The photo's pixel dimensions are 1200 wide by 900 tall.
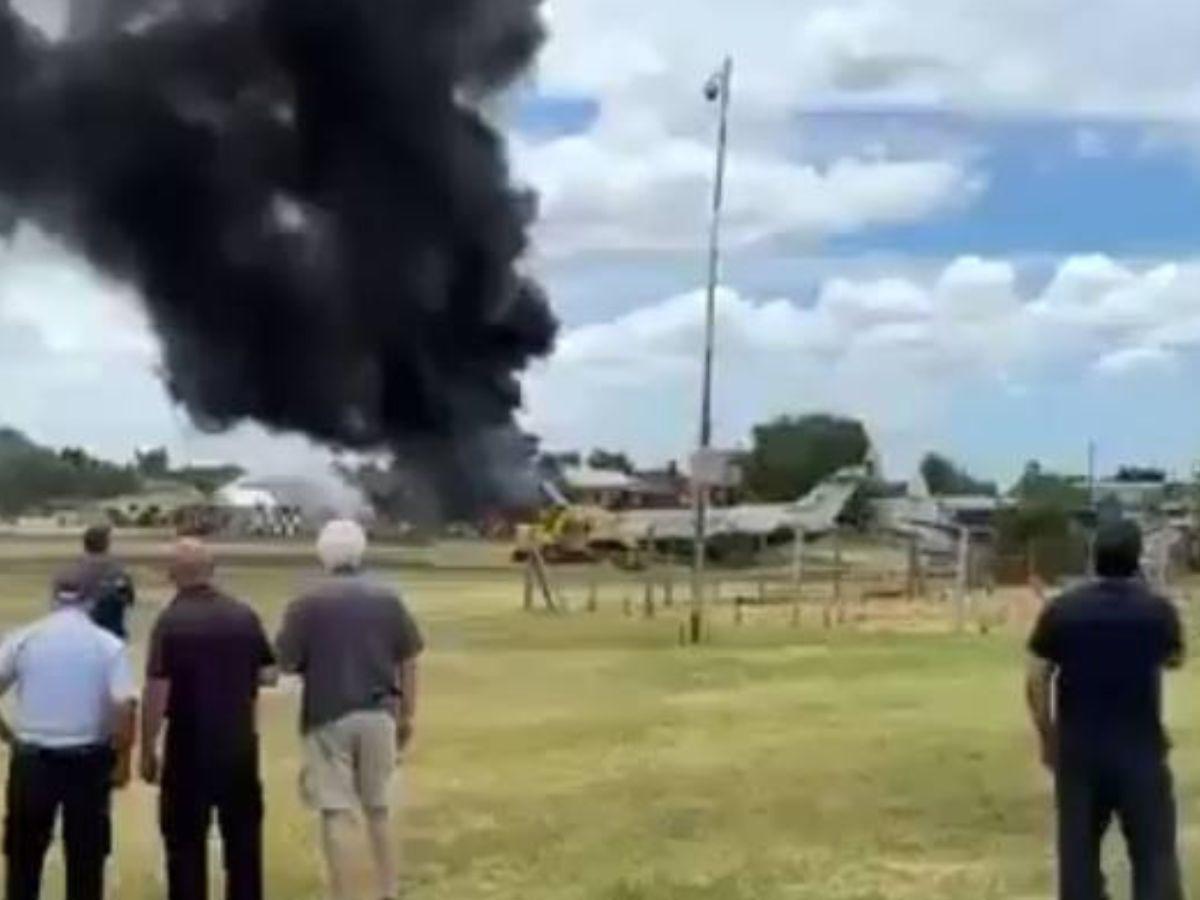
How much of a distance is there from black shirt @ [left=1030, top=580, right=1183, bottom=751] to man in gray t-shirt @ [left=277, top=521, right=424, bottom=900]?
2800mm

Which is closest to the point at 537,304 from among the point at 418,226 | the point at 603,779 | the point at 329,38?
the point at 418,226

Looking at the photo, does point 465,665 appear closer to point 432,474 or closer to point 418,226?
point 418,226

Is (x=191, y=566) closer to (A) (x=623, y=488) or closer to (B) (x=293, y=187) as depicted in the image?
(B) (x=293, y=187)

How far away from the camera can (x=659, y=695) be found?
27.8m

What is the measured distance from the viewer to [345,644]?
12.2 m

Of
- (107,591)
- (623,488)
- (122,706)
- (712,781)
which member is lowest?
(712,781)

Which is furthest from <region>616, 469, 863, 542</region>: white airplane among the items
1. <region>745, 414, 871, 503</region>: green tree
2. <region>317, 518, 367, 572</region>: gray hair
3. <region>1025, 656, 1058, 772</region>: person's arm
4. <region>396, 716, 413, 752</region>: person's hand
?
<region>1025, 656, 1058, 772</region>: person's arm

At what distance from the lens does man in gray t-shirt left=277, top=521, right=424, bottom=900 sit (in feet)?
40.1

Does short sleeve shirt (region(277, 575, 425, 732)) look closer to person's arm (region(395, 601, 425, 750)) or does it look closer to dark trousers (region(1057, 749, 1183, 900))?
person's arm (region(395, 601, 425, 750))

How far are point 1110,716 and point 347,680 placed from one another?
320cm

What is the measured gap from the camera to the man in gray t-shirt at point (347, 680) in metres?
12.2

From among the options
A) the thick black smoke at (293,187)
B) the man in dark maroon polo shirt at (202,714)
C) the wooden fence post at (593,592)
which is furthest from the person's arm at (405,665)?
the thick black smoke at (293,187)

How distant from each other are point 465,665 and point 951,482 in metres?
95.6

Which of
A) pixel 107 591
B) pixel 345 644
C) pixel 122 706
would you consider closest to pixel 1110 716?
pixel 345 644
